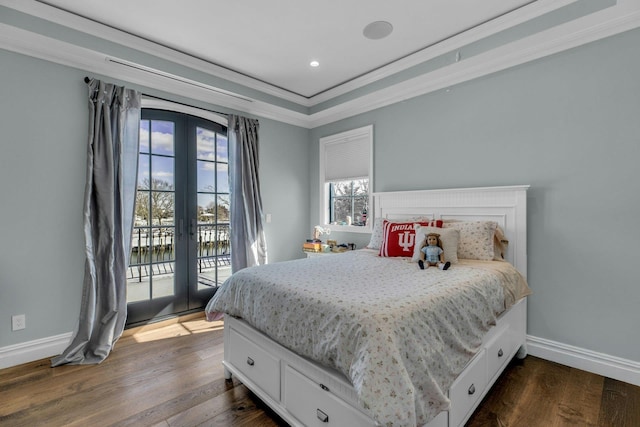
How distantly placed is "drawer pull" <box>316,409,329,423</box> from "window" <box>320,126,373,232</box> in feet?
8.29

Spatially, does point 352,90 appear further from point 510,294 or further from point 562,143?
point 510,294

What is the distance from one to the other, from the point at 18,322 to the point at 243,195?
7.28 feet

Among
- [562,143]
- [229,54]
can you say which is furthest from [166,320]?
[562,143]

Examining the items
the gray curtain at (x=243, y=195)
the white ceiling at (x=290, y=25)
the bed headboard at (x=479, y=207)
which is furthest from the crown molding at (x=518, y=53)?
the gray curtain at (x=243, y=195)

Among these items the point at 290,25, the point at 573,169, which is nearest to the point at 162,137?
the point at 290,25

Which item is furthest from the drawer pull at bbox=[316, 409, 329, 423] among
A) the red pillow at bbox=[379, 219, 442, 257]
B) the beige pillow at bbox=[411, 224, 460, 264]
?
the red pillow at bbox=[379, 219, 442, 257]

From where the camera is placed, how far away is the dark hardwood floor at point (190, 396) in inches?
70.0

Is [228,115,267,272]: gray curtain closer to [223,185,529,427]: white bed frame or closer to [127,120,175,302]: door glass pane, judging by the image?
[127,120,175,302]: door glass pane

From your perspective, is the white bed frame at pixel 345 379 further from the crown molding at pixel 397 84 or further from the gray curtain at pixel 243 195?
the gray curtain at pixel 243 195

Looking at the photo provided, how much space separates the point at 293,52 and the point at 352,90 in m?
0.99

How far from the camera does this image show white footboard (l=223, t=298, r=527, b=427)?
139 cm

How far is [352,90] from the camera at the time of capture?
12.4ft

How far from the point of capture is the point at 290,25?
8.52 feet

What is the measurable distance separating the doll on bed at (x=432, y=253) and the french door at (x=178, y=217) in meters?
2.41
